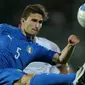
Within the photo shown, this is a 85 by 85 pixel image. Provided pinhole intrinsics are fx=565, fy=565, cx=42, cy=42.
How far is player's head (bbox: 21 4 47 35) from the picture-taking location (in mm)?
7039

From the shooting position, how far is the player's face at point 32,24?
7.02 meters

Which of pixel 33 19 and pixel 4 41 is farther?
pixel 33 19

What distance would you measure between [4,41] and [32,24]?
409 millimetres

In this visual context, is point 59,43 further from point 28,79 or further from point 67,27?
point 28,79

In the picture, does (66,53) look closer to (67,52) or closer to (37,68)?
(67,52)

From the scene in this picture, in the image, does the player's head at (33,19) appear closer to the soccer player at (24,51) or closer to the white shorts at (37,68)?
the soccer player at (24,51)

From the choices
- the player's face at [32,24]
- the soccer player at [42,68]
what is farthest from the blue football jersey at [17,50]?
the soccer player at [42,68]

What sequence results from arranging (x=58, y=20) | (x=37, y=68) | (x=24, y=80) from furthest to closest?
(x=58, y=20) → (x=37, y=68) → (x=24, y=80)

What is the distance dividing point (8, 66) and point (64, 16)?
14.6 ft

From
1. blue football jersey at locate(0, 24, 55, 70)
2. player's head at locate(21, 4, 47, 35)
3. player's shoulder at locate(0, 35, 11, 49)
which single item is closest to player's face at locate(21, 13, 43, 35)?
player's head at locate(21, 4, 47, 35)

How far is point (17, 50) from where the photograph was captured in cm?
701

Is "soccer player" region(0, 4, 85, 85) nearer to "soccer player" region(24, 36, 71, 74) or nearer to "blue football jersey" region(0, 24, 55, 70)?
"blue football jersey" region(0, 24, 55, 70)

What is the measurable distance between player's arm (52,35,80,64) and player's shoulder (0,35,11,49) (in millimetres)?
684

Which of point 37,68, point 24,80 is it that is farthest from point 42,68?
point 24,80
